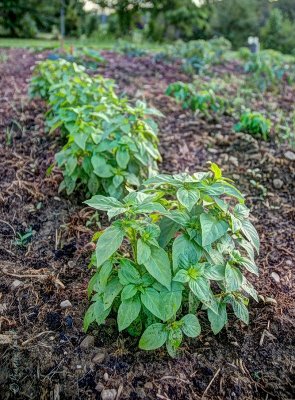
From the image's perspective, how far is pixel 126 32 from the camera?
1639cm

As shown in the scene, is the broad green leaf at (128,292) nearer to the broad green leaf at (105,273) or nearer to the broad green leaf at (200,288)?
the broad green leaf at (105,273)

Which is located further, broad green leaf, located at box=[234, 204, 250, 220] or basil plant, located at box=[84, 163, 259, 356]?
broad green leaf, located at box=[234, 204, 250, 220]

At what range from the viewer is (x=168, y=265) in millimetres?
1660

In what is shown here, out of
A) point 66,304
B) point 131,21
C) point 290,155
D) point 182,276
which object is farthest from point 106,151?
point 131,21

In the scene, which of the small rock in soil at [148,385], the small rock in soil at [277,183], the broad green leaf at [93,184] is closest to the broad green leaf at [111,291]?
the small rock in soil at [148,385]

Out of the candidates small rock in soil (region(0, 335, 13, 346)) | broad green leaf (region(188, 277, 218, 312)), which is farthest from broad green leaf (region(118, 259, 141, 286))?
small rock in soil (region(0, 335, 13, 346))

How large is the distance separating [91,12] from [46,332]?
57.5ft

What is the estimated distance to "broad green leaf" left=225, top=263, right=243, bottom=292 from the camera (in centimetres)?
172

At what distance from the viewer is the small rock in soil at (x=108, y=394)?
1.64 meters

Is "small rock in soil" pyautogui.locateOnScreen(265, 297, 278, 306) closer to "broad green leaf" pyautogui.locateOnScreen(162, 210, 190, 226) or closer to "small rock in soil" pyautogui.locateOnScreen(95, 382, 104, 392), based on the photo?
"broad green leaf" pyautogui.locateOnScreen(162, 210, 190, 226)

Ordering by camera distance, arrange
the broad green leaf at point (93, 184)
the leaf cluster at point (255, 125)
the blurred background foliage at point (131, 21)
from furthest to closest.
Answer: the blurred background foliage at point (131, 21), the leaf cluster at point (255, 125), the broad green leaf at point (93, 184)

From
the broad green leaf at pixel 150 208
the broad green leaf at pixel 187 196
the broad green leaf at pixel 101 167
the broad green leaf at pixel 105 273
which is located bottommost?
the broad green leaf at pixel 105 273

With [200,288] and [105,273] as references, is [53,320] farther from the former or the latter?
[200,288]

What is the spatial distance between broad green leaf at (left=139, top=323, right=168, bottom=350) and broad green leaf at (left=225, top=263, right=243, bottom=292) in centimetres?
32
